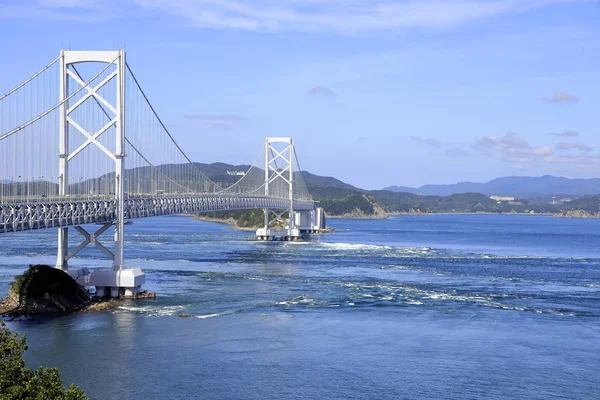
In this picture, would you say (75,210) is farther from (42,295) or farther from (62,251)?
(62,251)

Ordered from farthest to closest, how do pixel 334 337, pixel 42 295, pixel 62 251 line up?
pixel 62 251
pixel 42 295
pixel 334 337

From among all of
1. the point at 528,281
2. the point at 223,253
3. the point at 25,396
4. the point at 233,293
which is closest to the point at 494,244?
the point at 223,253

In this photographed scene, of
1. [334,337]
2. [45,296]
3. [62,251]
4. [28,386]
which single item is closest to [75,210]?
[45,296]

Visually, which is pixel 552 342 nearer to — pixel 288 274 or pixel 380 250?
pixel 288 274

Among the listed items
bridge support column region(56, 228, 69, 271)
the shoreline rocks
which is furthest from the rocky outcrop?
bridge support column region(56, 228, 69, 271)

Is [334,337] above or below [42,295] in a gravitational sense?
below

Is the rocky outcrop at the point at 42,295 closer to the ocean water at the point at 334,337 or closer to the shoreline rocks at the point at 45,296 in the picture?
the shoreline rocks at the point at 45,296

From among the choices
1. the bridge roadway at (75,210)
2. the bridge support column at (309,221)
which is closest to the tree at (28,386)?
the bridge roadway at (75,210)
